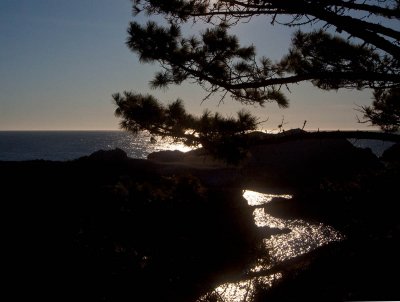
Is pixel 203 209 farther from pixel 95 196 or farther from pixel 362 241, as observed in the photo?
pixel 362 241

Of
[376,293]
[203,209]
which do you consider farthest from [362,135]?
[203,209]

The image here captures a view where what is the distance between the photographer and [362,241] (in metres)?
7.53

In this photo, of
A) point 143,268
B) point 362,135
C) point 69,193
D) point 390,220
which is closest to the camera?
point 362,135

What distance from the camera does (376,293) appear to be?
523 centimetres

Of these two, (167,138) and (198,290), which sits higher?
(167,138)

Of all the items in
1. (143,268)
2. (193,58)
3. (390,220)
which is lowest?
(143,268)

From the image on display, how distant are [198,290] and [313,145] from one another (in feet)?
78.0

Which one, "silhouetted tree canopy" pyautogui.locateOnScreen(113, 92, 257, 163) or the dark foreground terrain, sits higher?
"silhouetted tree canopy" pyautogui.locateOnScreen(113, 92, 257, 163)

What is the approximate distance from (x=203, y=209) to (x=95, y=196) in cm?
308

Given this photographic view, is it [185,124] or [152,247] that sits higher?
[185,124]

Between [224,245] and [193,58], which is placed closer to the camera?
[193,58]

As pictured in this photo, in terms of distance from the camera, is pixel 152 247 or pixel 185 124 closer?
pixel 185 124

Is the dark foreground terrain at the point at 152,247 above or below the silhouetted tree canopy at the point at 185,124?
below

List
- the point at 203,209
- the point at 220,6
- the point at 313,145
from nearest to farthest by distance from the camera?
the point at 220,6
the point at 203,209
the point at 313,145
